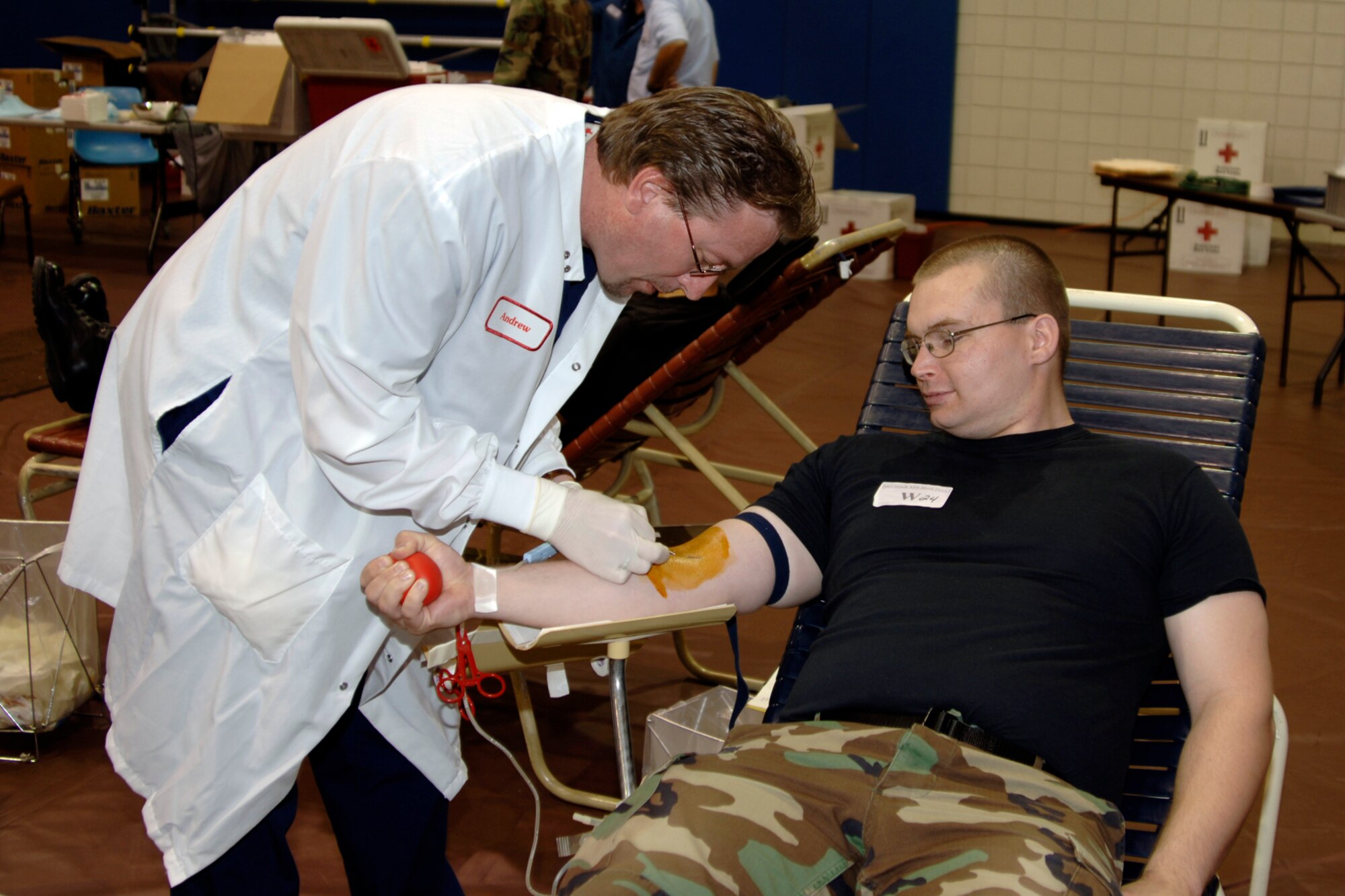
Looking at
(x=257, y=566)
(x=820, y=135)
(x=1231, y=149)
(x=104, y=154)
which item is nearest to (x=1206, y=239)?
(x=1231, y=149)

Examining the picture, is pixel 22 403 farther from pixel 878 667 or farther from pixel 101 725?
pixel 878 667

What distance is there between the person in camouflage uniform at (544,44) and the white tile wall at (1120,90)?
382cm

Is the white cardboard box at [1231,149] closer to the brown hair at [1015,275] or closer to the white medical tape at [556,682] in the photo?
the brown hair at [1015,275]

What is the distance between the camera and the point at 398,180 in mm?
1250

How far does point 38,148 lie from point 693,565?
704 centimetres

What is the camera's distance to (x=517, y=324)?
4.68 ft

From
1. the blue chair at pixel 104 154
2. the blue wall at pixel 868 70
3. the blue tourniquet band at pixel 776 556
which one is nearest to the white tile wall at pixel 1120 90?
the blue wall at pixel 868 70

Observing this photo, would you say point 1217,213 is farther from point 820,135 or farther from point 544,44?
point 544,44

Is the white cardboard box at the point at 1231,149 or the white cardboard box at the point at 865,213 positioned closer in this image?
the white cardboard box at the point at 1231,149

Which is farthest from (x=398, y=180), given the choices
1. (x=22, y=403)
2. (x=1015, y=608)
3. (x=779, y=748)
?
(x=22, y=403)

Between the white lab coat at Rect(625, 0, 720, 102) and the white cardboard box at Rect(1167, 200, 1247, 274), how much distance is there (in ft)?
8.88

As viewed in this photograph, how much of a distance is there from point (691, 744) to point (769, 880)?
2.08 ft

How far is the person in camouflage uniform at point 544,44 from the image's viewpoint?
442 centimetres

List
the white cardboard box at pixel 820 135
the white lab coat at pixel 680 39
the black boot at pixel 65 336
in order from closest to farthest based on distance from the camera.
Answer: the black boot at pixel 65 336
the white lab coat at pixel 680 39
the white cardboard box at pixel 820 135
